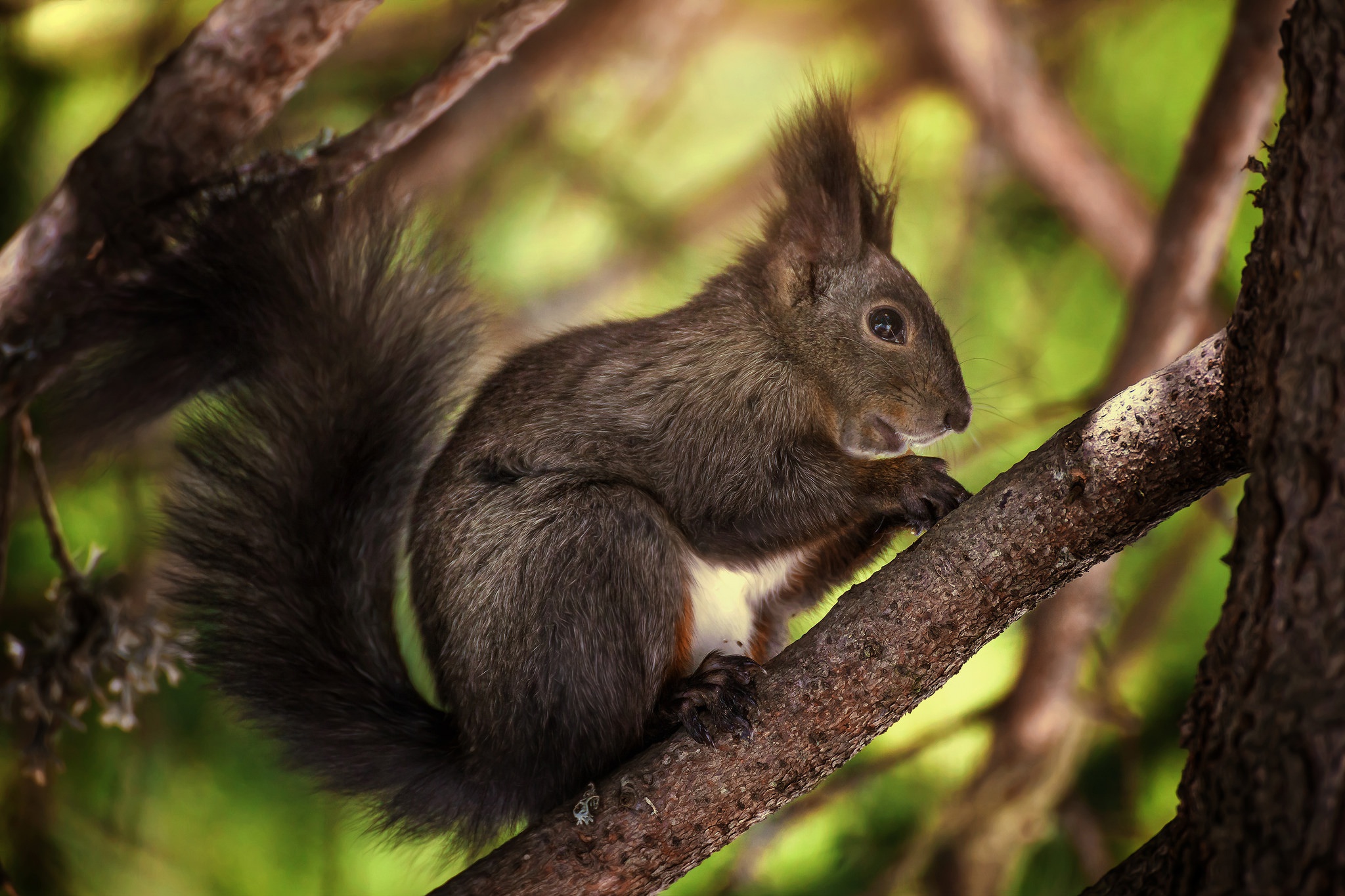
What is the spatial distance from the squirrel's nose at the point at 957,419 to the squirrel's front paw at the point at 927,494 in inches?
5.0

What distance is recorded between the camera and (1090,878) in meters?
2.94

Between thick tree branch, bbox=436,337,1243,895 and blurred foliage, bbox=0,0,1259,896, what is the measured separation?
1404 mm

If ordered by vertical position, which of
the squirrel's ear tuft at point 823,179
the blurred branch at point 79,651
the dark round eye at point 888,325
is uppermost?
the squirrel's ear tuft at point 823,179

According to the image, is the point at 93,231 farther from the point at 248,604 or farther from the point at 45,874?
the point at 45,874

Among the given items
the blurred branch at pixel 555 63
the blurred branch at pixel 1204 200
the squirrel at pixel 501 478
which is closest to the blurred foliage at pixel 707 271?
the blurred branch at pixel 555 63

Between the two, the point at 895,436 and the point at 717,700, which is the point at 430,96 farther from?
the point at 717,700

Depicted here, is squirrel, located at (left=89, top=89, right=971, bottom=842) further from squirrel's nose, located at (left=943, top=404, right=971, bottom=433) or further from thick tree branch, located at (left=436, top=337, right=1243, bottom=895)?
thick tree branch, located at (left=436, top=337, right=1243, bottom=895)

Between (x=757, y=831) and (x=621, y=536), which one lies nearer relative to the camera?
(x=621, y=536)

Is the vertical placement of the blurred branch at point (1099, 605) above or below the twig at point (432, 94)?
below

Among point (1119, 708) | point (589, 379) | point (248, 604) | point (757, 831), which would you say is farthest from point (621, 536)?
point (1119, 708)

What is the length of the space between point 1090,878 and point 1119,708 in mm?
512

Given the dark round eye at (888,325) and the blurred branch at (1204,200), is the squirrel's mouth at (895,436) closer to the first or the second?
the dark round eye at (888,325)

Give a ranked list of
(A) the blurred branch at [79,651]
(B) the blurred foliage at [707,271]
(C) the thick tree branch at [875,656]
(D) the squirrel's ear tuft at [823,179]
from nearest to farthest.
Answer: (C) the thick tree branch at [875,656] < (A) the blurred branch at [79,651] < (D) the squirrel's ear tuft at [823,179] < (B) the blurred foliage at [707,271]

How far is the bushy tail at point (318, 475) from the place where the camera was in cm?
183
